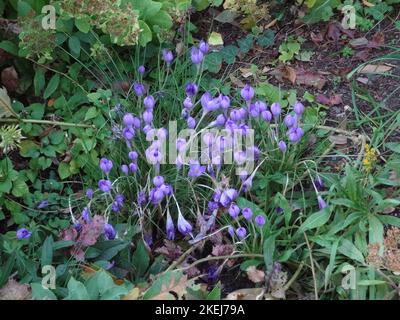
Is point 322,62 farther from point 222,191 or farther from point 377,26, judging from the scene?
point 222,191

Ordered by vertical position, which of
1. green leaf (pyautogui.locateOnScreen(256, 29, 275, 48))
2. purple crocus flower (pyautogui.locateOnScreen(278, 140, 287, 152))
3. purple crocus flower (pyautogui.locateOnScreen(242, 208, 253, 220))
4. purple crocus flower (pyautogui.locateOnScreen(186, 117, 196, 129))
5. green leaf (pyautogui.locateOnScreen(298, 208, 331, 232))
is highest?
green leaf (pyautogui.locateOnScreen(256, 29, 275, 48))

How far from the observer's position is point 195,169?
9.07ft

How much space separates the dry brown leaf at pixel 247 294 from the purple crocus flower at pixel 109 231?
522 mm

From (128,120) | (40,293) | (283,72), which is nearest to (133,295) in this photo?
(40,293)

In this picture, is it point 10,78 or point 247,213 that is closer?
point 247,213

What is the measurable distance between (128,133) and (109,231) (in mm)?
413

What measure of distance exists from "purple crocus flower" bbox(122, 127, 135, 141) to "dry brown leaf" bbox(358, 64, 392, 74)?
1380 millimetres

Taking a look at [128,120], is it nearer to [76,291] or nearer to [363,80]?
[76,291]

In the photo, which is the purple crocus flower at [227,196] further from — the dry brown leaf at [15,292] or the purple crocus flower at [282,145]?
the dry brown leaf at [15,292]

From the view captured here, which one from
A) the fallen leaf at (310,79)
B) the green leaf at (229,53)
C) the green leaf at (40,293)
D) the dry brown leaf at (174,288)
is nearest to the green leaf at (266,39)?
the green leaf at (229,53)

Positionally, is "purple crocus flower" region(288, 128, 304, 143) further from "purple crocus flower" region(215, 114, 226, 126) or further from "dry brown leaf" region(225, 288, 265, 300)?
"dry brown leaf" region(225, 288, 265, 300)

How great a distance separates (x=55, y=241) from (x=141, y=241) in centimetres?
37

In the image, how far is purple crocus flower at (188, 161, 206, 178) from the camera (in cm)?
275

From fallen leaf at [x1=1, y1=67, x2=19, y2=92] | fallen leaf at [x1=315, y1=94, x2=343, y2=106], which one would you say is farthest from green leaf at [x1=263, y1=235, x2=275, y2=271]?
fallen leaf at [x1=1, y1=67, x2=19, y2=92]
